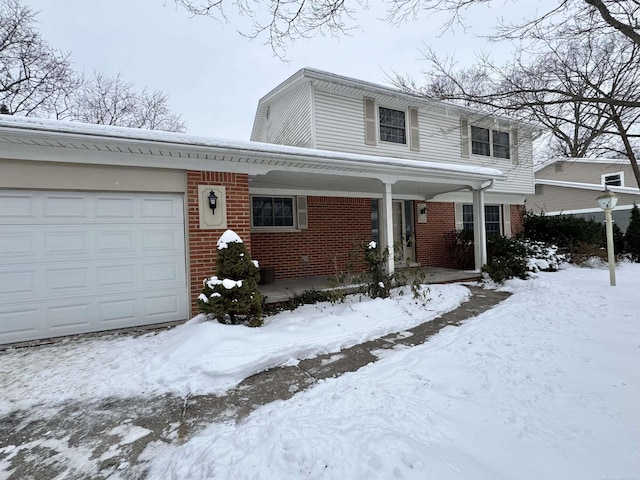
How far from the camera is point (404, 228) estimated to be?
10188mm

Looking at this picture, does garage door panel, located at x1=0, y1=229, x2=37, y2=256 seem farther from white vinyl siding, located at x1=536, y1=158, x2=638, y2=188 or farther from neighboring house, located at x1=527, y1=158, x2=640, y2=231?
white vinyl siding, located at x1=536, y1=158, x2=638, y2=188

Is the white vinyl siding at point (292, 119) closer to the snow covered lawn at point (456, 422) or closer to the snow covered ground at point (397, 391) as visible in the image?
the snow covered ground at point (397, 391)

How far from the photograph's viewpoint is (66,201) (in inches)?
179

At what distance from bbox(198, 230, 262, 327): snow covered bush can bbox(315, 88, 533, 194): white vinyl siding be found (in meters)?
4.99

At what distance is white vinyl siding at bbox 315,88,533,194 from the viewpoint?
8.62 metres

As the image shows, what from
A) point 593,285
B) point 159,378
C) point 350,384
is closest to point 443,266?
point 593,285

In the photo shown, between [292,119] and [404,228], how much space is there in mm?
5041

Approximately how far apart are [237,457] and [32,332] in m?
4.26

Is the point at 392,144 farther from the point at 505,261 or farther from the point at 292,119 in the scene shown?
the point at 505,261

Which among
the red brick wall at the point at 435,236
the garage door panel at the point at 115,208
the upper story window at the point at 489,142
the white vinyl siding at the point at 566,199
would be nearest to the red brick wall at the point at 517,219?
the upper story window at the point at 489,142

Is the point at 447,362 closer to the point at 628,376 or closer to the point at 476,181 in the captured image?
the point at 628,376

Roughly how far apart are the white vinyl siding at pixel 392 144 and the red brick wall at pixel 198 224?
150 inches

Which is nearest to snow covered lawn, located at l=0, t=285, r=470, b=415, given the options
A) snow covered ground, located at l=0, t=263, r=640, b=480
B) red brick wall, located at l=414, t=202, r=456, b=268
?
snow covered ground, located at l=0, t=263, r=640, b=480

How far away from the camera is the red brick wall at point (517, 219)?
40.6 ft
